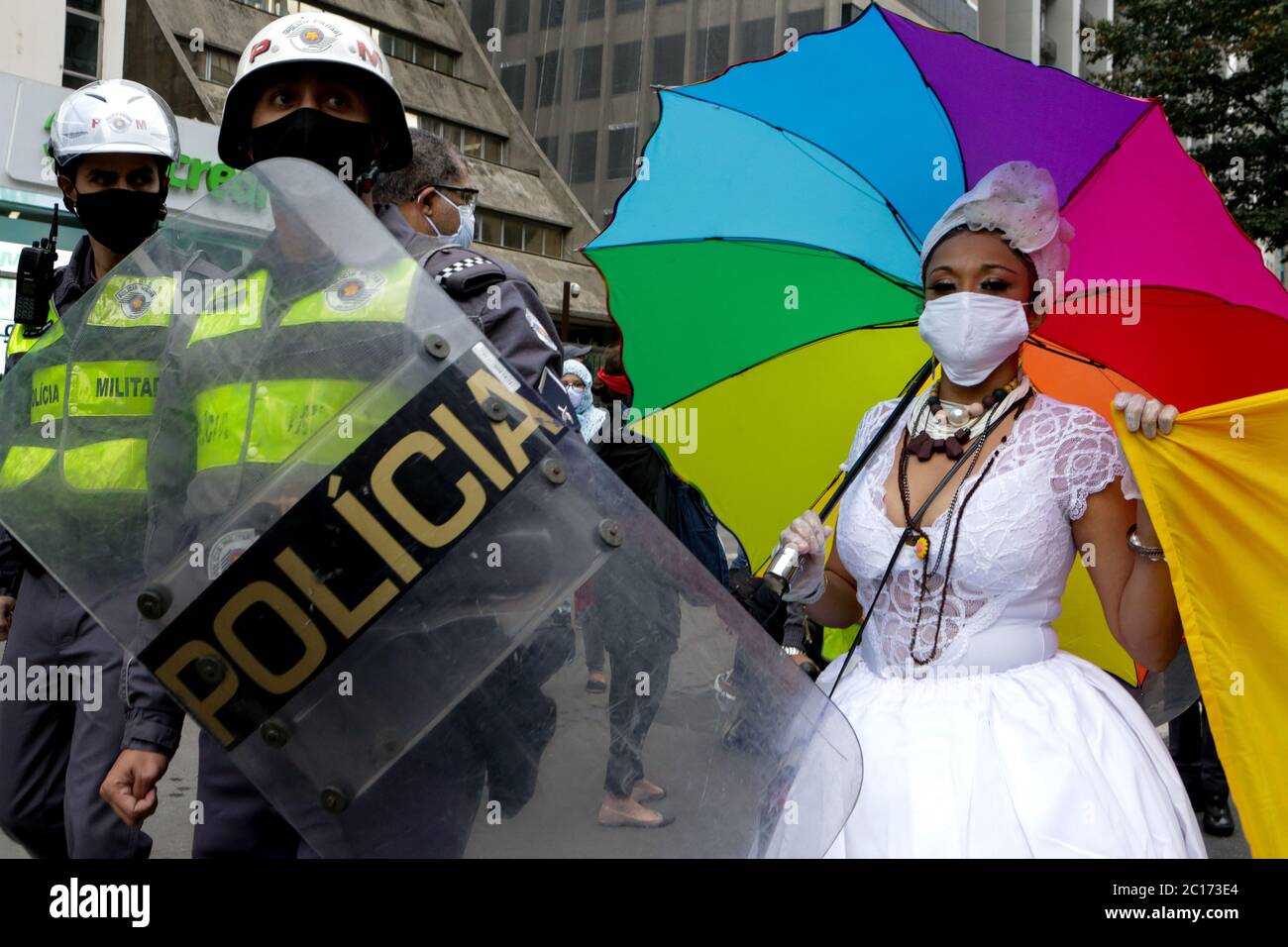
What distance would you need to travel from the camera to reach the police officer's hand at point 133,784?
228 centimetres

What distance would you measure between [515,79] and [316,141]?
157 feet

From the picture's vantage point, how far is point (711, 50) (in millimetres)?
42562

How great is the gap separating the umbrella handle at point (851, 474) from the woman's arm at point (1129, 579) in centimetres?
49

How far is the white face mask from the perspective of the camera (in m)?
2.61

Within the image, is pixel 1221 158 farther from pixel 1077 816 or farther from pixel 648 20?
pixel 648 20

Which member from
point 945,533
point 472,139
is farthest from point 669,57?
point 945,533

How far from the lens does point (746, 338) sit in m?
3.28

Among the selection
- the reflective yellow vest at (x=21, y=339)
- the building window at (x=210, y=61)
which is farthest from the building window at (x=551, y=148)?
the reflective yellow vest at (x=21, y=339)

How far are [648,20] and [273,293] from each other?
45.6m

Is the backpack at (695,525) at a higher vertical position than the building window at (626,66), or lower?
lower

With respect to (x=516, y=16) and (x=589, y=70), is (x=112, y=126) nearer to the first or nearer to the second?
(x=589, y=70)

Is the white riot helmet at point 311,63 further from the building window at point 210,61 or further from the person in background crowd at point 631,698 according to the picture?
the building window at point 210,61

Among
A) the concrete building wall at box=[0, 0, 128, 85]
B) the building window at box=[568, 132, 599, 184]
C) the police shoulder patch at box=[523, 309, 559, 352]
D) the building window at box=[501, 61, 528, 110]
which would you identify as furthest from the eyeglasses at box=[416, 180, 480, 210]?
the building window at box=[501, 61, 528, 110]

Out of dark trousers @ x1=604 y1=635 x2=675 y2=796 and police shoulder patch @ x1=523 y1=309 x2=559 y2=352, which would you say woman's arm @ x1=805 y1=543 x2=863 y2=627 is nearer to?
police shoulder patch @ x1=523 y1=309 x2=559 y2=352
